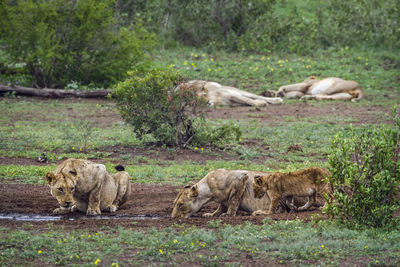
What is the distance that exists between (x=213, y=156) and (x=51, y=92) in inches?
338

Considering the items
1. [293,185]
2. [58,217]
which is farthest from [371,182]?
[58,217]

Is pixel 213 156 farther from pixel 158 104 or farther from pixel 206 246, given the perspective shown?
pixel 206 246

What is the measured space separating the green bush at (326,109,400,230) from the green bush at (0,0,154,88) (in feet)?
45.8

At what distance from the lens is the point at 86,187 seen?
816 centimetres

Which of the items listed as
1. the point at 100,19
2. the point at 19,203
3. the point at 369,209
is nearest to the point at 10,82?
the point at 100,19

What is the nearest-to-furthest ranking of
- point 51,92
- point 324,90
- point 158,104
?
1. point 158,104
2. point 51,92
3. point 324,90

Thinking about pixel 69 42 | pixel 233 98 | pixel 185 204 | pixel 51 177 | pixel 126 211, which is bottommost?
pixel 126 211

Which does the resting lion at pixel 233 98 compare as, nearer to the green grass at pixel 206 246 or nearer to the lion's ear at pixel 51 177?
the lion's ear at pixel 51 177

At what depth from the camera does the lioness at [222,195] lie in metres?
8.30

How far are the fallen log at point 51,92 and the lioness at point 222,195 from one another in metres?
11.5

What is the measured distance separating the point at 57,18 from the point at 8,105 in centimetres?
372

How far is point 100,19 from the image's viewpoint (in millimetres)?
20406

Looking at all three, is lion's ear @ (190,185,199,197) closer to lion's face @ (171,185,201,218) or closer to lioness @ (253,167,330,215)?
lion's face @ (171,185,201,218)

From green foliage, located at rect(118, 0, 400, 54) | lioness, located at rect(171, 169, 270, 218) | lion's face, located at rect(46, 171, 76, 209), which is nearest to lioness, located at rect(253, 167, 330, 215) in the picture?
lioness, located at rect(171, 169, 270, 218)
